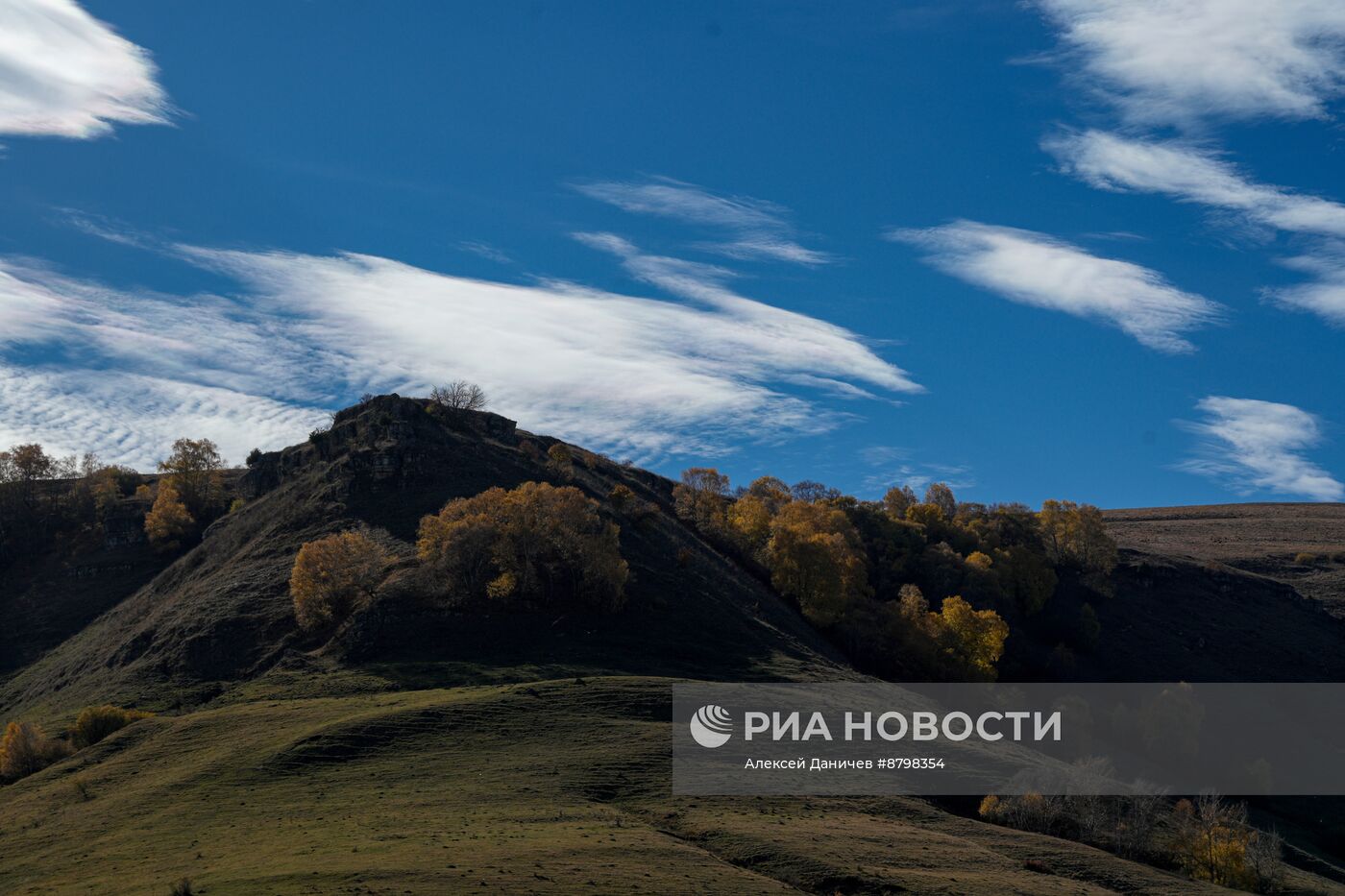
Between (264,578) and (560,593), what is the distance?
37.9m

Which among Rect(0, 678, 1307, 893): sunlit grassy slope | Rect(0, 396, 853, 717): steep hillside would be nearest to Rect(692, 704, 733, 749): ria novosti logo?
Rect(0, 678, 1307, 893): sunlit grassy slope

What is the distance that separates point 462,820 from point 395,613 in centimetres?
5039

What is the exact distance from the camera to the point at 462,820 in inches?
2314

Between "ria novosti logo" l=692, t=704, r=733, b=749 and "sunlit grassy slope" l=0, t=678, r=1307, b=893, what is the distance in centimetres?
379

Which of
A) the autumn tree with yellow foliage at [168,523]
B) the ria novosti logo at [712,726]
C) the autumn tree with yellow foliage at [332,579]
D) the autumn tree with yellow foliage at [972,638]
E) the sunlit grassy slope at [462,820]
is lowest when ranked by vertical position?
the sunlit grassy slope at [462,820]

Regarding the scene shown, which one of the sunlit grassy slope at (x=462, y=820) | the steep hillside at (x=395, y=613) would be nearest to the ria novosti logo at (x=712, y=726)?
the sunlit grassy slope at (x=462, y=820)

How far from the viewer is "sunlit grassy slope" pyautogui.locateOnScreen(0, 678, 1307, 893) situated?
5044 cm

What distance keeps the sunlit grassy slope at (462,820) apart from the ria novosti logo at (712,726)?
149 inches

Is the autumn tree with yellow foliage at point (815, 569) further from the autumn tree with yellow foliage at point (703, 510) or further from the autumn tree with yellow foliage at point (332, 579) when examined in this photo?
the autumn tree with yellow foliage at point (332, 579)

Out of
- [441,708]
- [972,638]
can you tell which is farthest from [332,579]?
[972,638]

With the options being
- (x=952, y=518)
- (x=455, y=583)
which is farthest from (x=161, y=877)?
(x=952, y=518)

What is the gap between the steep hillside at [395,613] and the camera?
100125 mm

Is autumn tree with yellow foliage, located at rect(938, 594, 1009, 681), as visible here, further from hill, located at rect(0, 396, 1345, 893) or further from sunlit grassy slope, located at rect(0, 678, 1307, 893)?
sunlit grassy slope, located at rect(0, 678, 1307, 893)

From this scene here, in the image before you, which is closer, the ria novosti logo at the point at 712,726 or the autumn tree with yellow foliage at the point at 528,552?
the ria novosti logo at the point at 712,726
